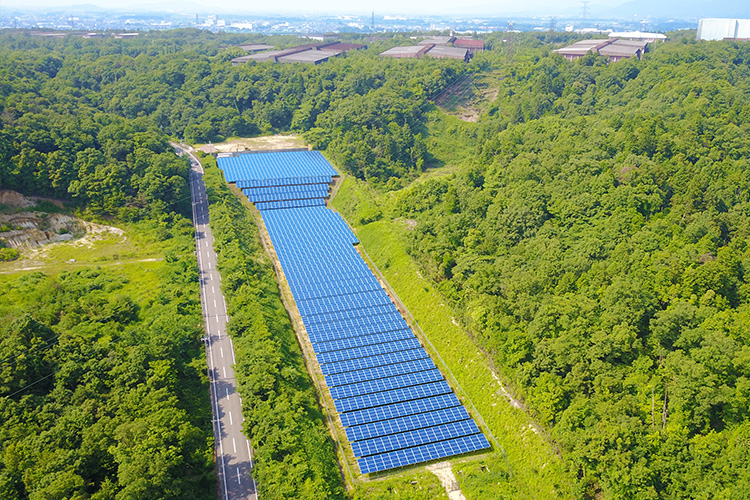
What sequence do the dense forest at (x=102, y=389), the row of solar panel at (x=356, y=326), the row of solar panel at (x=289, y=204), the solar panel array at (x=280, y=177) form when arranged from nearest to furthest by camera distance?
the dense forest at (x=102, y=389), the row of solar panel at (x=356, y=326), the row of solar panel at (x=289, y=204), the solar panel array at (x=280, y=177)

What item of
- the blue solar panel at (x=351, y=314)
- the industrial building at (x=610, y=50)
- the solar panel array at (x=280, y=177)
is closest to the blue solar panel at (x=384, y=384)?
the blue solar panel at (x=351, y=314)

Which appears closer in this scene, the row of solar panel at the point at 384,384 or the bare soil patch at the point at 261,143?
the row of solar panel at the point at 384,384

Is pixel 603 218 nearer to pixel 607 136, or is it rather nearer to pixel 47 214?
pixel 607 136

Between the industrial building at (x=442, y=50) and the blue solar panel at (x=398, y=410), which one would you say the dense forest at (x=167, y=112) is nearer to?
the industrial building at (x=442, y=50)

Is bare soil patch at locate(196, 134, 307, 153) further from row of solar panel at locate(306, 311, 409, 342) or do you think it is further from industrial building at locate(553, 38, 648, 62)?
industrial building at locate(553, 38, 648, 62)

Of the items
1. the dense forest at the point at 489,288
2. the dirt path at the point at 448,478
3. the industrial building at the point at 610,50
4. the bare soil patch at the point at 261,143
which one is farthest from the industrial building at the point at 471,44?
the dirt path at the point at 448,478

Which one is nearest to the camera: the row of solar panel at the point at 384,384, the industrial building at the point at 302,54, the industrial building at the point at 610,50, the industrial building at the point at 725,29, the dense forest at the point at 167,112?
the row of solar panel at the point at 384,384

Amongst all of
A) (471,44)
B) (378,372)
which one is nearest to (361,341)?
(378,372)

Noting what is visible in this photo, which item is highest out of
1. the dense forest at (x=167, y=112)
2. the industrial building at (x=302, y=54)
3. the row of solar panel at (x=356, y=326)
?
the industrial building at (x=302, y=54)

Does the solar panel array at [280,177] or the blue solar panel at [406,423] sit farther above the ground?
the solar panel array at [280,177]
